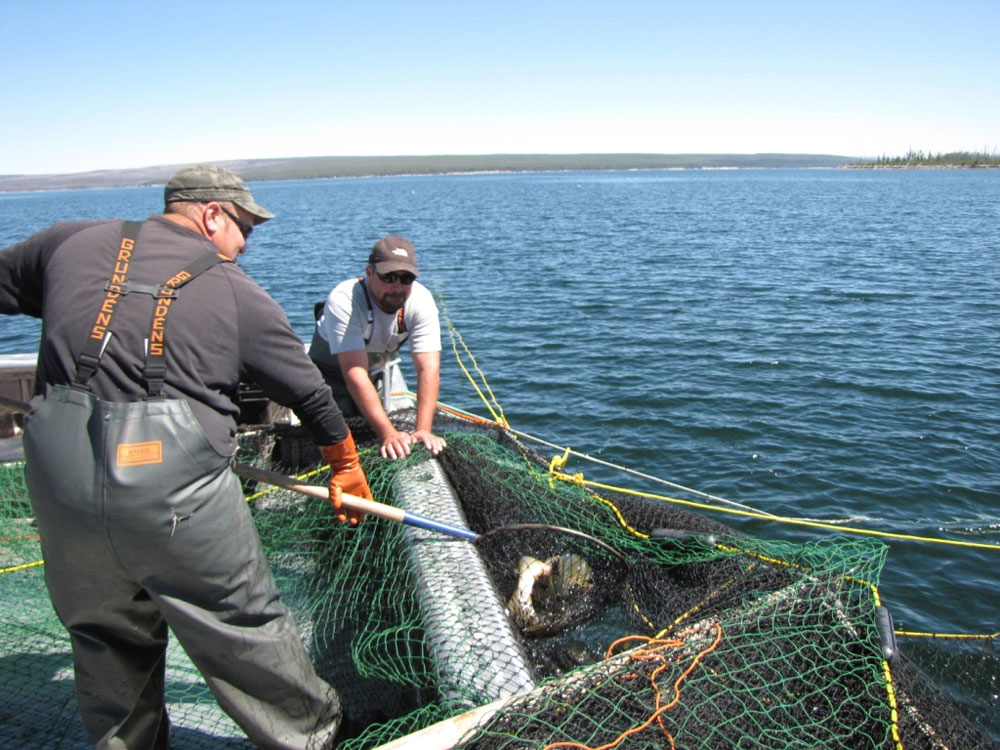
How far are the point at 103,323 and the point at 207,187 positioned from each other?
0.75m

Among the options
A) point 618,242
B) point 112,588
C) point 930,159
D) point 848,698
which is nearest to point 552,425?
point 848,698

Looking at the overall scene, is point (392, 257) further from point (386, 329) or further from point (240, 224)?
point (240, 224)

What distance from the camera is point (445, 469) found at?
4637mm

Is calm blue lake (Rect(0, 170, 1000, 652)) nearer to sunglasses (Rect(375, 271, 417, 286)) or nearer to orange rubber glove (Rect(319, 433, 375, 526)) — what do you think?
sunglasses (Rect(375, 271, 417, 286))

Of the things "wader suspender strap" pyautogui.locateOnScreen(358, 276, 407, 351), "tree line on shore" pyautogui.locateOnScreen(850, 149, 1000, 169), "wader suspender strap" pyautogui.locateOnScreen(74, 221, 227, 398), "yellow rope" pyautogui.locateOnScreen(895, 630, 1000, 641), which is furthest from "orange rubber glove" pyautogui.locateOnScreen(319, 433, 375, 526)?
"tree line on shore" pyautogui.locateOnScreen(850, 149, 1000, 169)

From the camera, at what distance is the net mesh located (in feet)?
9.08

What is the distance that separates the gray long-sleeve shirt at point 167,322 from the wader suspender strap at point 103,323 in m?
0.02

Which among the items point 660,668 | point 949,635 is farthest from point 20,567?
point 949,635

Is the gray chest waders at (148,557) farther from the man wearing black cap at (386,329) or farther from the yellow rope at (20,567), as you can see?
the yellow rope at (20,567)

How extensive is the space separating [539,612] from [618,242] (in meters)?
30.0

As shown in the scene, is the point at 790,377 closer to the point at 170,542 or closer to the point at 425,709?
the point at 425,709

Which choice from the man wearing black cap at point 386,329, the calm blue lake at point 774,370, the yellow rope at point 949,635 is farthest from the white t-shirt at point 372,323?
the calm blue lake at point 774,370

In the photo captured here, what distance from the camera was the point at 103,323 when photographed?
229 centimetres

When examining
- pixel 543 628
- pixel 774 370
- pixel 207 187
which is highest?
pixel 207 187
